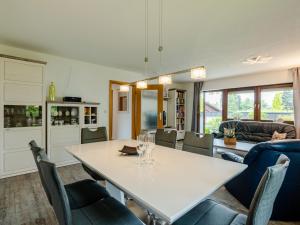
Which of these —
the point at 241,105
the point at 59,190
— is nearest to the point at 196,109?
the point at 241,105

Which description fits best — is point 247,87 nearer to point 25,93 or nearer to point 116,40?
point 116,40

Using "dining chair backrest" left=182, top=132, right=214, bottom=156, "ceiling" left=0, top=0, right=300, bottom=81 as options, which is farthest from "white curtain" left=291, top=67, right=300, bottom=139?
"dining chair backrest" left=182, top=132, right=214, bottom=156

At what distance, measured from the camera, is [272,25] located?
2461mm

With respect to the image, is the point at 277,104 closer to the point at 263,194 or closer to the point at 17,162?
the point at 263,194

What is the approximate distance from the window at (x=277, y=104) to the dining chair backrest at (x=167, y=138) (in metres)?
4.05

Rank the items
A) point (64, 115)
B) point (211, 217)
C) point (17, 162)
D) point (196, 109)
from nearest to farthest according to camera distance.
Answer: point (211, 217) < point (17, 162) < point (64, 115) < point (196, 109)

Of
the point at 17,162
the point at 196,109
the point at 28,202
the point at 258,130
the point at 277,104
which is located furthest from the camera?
the point at 196,109

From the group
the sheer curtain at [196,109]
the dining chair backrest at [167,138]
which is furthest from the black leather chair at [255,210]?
Answer: the sheer curtain at [196,109]

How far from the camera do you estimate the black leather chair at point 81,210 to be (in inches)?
36.6

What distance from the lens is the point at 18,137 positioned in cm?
321

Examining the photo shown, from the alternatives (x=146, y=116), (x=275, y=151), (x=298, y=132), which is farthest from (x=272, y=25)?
(x=146, y=116)

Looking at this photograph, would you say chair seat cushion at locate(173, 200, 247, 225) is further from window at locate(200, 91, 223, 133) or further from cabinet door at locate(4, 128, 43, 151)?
window at locate(200, 91, 223, 133)

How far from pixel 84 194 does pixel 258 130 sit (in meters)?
4.87

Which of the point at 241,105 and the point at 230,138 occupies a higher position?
the point at 241,105
